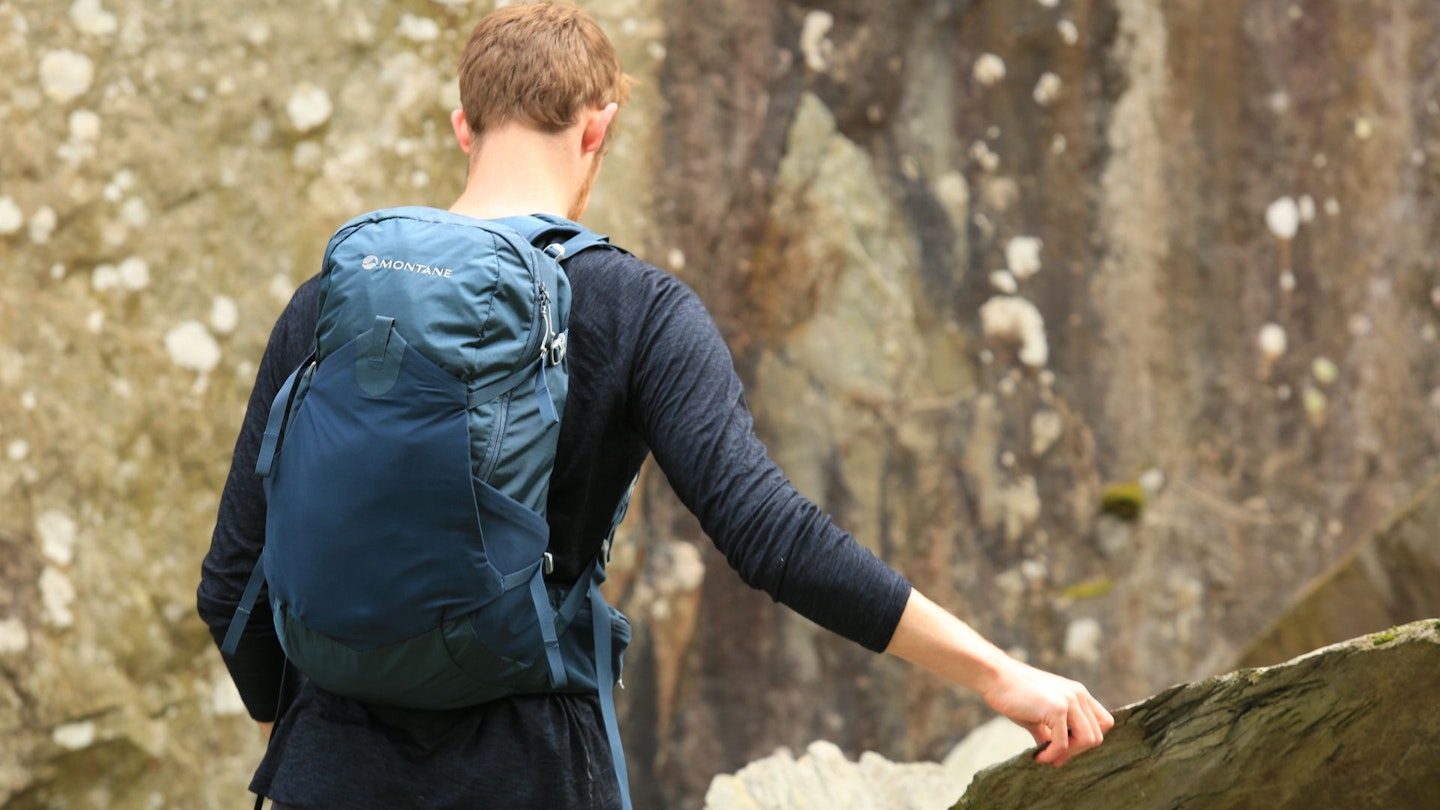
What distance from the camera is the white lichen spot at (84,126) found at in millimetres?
2791

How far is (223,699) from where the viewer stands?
2.93 m

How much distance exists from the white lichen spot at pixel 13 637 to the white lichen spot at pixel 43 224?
0.74 metres

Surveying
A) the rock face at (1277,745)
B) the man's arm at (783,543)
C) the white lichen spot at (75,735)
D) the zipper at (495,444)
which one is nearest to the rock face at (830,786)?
the rock face at (1277,745)

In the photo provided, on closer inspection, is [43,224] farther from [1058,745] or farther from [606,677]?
[1058,745]

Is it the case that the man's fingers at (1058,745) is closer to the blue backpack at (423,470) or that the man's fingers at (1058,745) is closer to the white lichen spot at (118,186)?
the blue backpack at (423,470)

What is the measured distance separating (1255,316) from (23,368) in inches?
110

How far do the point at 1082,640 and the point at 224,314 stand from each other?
2.13 meters

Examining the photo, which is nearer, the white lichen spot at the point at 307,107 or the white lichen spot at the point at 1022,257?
the white lichen spot at the point at 307,107

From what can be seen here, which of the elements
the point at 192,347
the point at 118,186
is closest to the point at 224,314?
the point at 192,347

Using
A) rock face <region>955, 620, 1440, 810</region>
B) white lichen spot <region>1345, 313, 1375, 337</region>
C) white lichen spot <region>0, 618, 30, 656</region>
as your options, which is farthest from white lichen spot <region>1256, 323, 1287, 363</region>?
white lichen spot <region>0, 618, 30, 656</region>

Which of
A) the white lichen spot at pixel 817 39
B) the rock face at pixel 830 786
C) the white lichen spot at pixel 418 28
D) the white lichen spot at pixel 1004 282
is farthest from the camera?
the white lichen spot at pixel 1004 282

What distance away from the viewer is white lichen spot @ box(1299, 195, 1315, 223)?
3504 millimetres

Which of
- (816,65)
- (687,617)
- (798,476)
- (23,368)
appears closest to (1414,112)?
(816,65)

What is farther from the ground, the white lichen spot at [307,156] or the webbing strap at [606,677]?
the white lichen spot at [307,156]
